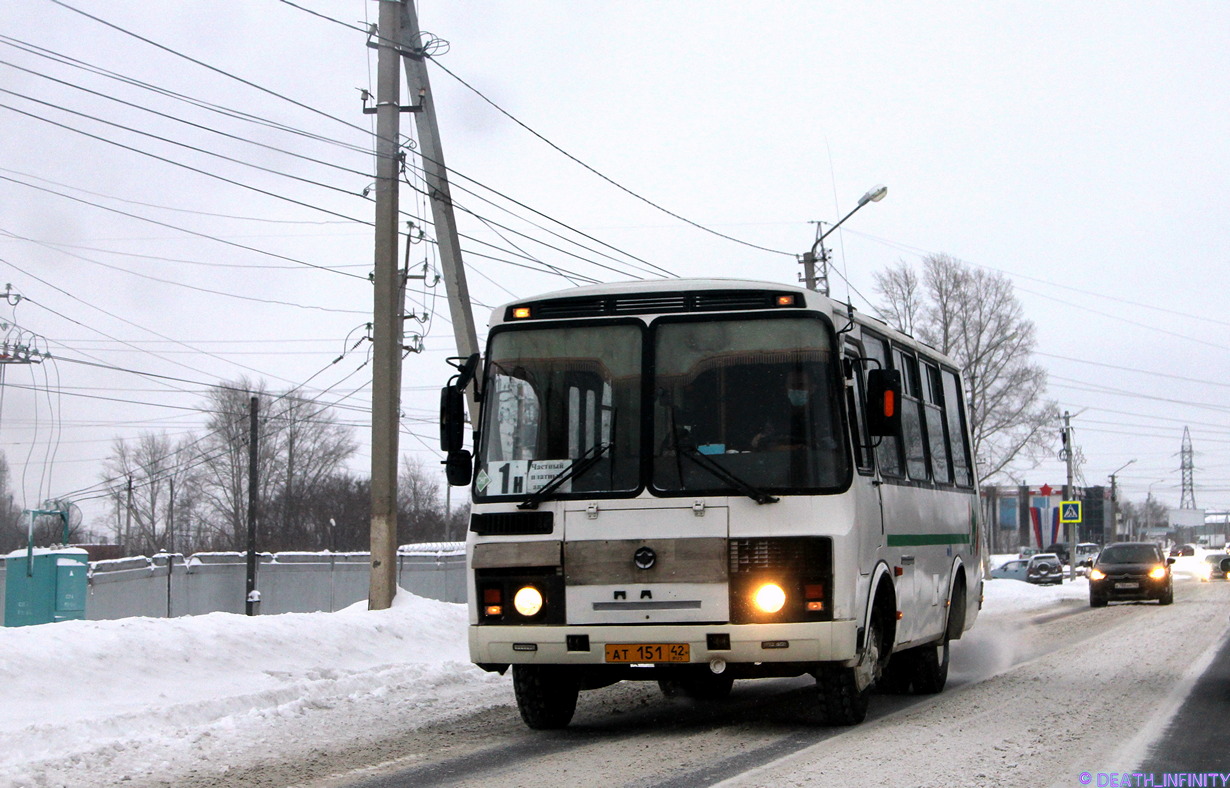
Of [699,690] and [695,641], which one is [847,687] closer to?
[695,641]

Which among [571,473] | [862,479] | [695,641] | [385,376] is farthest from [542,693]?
[385,376]

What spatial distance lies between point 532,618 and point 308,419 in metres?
74.4

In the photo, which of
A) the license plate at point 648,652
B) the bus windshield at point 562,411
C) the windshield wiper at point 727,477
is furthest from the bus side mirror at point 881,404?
the license plate at point 648,652

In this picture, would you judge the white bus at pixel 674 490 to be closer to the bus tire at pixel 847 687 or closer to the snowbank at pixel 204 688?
the bus tire at pixel 847 687

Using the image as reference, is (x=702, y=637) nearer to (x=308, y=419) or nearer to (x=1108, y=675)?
(x=1108, y=675)

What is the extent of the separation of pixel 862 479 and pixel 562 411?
213 centimetres

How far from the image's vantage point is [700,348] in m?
9.62

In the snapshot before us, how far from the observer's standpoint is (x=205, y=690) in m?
11.7

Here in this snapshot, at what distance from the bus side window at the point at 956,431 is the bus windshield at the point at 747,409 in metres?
4.95

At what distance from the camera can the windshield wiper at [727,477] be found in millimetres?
9133

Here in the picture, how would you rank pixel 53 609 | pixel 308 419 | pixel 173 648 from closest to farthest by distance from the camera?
A: pixel 173 648
pixel 53 609
pixel 308 419

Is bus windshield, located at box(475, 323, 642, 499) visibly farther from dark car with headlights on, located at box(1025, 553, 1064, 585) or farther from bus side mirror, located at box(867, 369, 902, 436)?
dark car with headlights on, located at box(1025, 553, 1064, 585)

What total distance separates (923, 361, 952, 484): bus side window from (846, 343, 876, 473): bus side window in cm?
278

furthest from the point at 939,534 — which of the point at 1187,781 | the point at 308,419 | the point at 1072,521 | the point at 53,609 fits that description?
the point at 308,419
